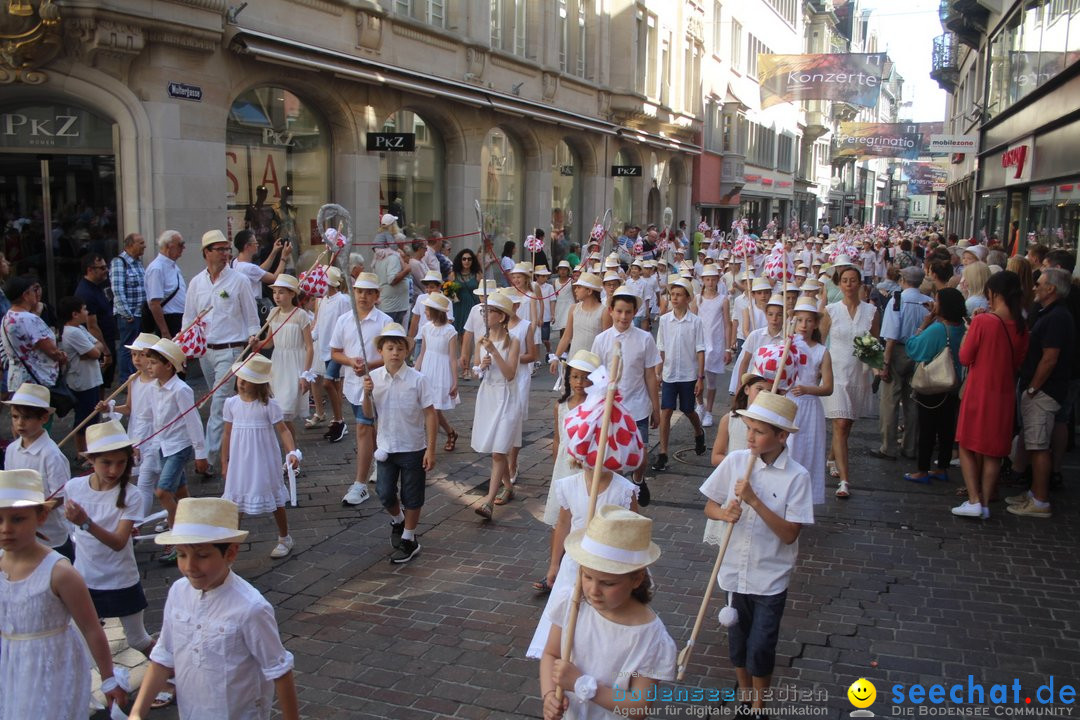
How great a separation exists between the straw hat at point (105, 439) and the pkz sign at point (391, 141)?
12651 millimetres

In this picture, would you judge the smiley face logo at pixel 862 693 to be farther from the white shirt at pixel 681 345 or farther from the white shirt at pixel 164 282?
the white shirt at pixel 164 282

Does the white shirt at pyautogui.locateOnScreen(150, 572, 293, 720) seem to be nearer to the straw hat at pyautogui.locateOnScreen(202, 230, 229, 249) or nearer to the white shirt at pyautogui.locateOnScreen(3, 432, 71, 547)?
the white shirt at pyautogui.locateOnScreen(3, 432, 71, 547)

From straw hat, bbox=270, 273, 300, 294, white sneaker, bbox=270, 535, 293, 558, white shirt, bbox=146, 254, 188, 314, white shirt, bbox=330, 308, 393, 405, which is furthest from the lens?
white shirt, bbox=146, 254, 188, 314

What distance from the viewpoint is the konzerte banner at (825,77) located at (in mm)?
25344

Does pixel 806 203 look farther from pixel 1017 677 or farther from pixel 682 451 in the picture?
pixel 1017 677

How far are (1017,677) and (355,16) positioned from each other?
51.0 feet

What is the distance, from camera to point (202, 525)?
11.2 feet

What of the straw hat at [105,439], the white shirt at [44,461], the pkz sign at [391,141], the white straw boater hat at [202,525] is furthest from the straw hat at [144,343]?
the pkz sign at [391,141]

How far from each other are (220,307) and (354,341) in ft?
4.67

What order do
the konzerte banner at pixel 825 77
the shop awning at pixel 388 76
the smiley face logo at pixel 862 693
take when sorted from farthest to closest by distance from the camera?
the konzerte banner at pixel 825 77
the shop awning at pixel 388 76
the smiley face logo at pixel 862 693

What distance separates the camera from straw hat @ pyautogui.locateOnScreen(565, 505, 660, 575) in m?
3.14

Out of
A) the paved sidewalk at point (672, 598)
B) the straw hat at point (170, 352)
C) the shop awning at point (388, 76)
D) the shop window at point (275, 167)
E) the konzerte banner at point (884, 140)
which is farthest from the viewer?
the konzerte banner at point (884, 140)

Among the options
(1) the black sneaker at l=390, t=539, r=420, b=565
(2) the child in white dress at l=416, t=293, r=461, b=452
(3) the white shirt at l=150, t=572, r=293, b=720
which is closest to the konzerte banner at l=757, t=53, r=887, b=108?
(2) the child in white dress at l=416, t=293, r=461, b=452

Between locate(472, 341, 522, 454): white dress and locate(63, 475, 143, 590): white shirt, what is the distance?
3349mm
